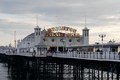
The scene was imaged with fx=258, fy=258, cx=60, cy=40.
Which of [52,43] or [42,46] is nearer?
[42,46]

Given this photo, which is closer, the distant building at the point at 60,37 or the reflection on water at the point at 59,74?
the reflection on water at the point at 59,74

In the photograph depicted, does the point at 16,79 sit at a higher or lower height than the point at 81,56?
lower

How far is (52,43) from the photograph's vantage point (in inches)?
4016

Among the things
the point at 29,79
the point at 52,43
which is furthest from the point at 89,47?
the point at 52,43

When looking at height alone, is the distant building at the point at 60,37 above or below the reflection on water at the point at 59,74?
above

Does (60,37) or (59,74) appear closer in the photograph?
(59,74)

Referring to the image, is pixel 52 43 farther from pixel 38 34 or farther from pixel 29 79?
pixel 29 79

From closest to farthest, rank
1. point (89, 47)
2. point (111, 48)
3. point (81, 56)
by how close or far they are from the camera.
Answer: point (81, 56) → point (111, 48) → point (89, 47)

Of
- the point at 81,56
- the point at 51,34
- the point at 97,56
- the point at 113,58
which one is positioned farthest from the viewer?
the point at 51,34

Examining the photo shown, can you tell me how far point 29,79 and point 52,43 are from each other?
129ft

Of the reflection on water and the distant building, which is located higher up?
the distant building

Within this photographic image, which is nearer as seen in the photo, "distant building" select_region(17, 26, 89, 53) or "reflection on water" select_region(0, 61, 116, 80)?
"reflection on water" select_region(0, 61, 116, 80)

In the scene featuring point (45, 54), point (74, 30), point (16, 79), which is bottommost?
point (16, 79)

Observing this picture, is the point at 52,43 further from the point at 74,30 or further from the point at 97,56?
the point at 97,56
